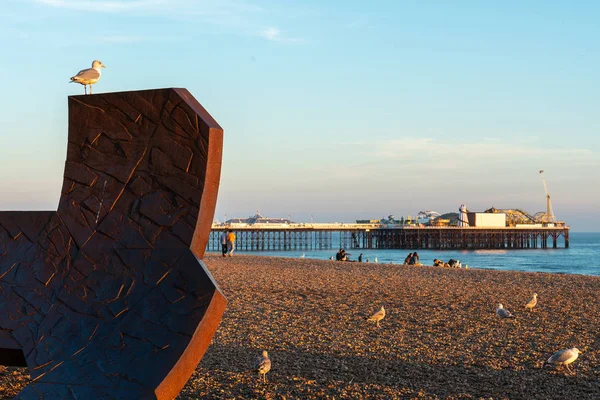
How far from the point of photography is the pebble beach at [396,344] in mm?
6684

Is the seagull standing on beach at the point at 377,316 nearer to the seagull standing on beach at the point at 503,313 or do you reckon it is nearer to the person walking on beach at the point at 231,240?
the seagull standing on beach at the point at 503,313

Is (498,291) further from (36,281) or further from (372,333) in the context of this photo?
(36,281)

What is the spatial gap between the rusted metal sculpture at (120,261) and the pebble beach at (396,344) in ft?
4.19

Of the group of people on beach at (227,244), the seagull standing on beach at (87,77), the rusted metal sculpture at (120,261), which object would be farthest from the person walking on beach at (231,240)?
the rusted metal sculpture at (120,261)

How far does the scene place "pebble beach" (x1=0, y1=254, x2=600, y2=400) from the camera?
6.68 metres

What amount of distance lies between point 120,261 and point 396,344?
439 centimetres

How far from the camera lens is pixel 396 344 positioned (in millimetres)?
8977

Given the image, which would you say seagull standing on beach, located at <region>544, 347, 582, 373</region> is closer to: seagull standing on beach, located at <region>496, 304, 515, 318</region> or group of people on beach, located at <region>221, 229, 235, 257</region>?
seagull standing on beach, located at <region>496, 304, 515, 318</region>

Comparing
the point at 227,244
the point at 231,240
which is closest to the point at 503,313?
the point at 231,240

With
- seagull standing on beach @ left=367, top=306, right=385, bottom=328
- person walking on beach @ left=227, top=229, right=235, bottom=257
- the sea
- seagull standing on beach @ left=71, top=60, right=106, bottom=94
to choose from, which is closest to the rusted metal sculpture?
seagull standing on beach @ left=71, top=60, right=106, bottom=94

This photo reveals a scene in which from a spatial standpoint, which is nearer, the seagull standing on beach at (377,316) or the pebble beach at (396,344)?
the pebble beach at (396,344)

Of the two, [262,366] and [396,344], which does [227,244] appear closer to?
[396,344]

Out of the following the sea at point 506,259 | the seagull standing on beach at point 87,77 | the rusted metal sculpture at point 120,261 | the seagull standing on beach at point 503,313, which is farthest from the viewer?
the sea at point 506,259

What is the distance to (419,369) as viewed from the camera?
24.5 ft
